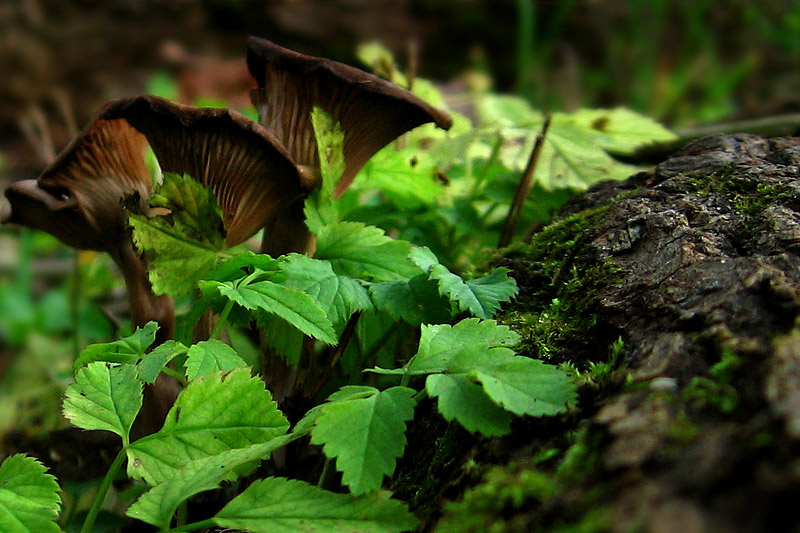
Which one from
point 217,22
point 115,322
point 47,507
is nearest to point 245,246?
point 115,322

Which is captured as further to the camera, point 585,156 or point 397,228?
point 397,228

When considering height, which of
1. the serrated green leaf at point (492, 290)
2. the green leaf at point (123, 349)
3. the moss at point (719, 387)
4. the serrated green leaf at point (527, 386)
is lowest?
the green leaf at point (123, 349)

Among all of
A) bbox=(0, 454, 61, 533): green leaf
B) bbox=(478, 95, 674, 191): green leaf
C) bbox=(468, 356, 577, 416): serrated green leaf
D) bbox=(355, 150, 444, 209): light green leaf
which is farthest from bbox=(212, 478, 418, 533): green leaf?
bbox=(478, 95, 674, 191): green leaf

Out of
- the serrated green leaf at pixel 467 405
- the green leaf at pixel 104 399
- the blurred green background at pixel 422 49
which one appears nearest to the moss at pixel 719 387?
the serrated green leaf at pixel 467 405

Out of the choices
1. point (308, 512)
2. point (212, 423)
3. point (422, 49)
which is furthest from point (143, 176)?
point (422, 49)

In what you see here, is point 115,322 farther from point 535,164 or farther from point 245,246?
point 535,164

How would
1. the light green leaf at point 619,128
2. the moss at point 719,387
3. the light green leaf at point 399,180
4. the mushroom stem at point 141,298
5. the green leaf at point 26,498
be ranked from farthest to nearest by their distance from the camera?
1. the light green leaf at point 619,128
2. the light green leaf at point 399,180
3. the mushroom stem at point 141,298
4. the green leaf at point 26,498
5. the moss at point 719,387

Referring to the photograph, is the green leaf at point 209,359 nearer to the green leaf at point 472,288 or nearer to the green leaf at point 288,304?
the green leaf at point 288,304
